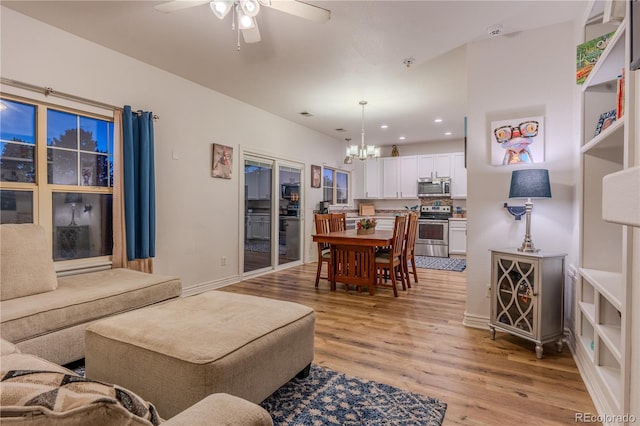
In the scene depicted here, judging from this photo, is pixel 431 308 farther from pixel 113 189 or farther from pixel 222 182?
pixel 113 189

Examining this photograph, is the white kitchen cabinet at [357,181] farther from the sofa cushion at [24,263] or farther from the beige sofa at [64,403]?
the beige sofa at [64,403]

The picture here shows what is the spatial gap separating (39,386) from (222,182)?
4128 mm

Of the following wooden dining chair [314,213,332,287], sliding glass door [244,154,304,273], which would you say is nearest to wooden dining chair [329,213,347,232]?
wooden dining chair [314,213,332,287]

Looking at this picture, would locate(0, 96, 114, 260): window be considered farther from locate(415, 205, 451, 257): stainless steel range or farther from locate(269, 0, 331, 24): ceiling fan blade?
locate(415, 205, 451, 257): stainless steel range

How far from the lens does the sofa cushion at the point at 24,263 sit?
6.88ft

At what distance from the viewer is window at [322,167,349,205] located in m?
7.13

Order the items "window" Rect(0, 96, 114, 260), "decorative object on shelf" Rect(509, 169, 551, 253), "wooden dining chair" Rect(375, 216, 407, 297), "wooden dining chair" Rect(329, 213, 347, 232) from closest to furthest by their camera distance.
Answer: "decorative object on shelf" Rect(509, 169, 551, 253) → "window" Rect(0, 96, 114, 260) → "wooden dining chair" Rect(375, 216, 407, 297) → "wooden dining chair" Rect(329, 213, 347, 232)

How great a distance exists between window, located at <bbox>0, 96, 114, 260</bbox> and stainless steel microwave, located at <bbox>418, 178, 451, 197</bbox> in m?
6.16

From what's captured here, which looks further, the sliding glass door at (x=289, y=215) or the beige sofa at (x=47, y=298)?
the sliding glass door at (x=289, y=215)

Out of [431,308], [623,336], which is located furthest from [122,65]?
[623,336]

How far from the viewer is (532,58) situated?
9.04ft

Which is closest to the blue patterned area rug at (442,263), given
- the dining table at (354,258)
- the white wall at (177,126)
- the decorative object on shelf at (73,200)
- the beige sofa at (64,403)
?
the dining table at (354,258)

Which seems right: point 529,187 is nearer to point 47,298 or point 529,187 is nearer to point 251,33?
point 251,33

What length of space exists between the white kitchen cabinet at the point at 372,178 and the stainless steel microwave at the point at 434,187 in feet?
3.32
